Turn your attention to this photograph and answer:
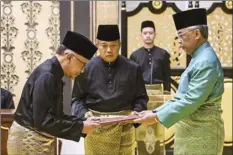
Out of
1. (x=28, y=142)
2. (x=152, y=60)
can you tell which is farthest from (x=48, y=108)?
(x=152, y=60)

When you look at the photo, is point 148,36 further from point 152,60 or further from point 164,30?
point 164,30

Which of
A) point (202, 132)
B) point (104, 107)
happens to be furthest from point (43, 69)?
point (202, 132)

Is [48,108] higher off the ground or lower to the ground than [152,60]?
lower

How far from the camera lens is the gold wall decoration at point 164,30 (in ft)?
17.3

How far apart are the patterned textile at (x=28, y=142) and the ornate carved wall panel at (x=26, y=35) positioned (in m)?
2.44

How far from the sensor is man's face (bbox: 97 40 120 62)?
3166 millimetres

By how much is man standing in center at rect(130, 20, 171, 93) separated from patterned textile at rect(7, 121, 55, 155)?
6.07 feet

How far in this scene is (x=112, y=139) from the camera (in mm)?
3141

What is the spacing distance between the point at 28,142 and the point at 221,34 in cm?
335

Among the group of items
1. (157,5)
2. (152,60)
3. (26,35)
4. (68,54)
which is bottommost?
(152,60)

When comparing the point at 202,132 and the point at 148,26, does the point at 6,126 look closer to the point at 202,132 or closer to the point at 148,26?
the point at 202,132

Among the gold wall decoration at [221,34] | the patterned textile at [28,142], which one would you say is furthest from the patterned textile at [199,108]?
the gold wall decoration at [221,34]

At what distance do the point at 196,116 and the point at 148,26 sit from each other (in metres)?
2.40

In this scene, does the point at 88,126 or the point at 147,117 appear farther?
the point at 147,117
